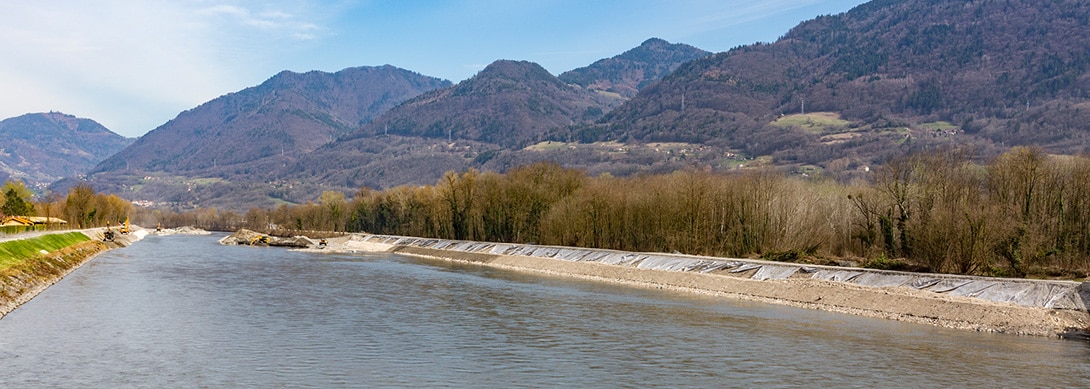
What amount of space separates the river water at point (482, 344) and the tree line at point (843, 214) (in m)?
14.8

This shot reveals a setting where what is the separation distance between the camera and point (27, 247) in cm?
6931

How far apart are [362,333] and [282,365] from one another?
27.7 feet

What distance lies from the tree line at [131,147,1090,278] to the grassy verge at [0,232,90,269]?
5512 cm

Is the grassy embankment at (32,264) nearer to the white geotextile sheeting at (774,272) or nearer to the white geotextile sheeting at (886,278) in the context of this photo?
the white geotextile sheeting at (886,278)

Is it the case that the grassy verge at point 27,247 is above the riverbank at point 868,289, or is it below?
above

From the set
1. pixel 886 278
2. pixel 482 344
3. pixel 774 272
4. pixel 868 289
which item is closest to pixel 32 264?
pixel 482 344

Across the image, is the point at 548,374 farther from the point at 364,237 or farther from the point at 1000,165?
the point at 364,237

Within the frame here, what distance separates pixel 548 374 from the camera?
95.5 feet

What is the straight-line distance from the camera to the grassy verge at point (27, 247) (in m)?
57.3

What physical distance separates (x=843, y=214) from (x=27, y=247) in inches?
3041

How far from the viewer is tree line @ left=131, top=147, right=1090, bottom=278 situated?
55.1 metres

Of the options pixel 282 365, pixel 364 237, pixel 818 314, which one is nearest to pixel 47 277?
pixel 282 365

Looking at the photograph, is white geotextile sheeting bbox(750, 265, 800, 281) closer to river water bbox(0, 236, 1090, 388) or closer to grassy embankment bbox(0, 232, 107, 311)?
river water bbox(0, 236, 1090, 388)

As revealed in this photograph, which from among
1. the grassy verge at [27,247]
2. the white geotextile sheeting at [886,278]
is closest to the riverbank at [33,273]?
the grassy verge at [27,247]
